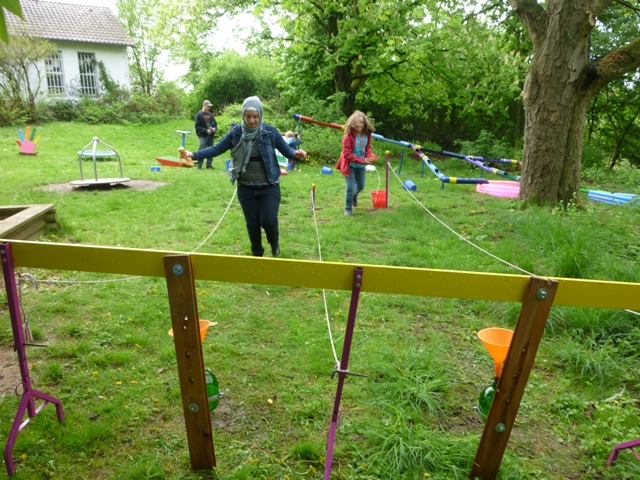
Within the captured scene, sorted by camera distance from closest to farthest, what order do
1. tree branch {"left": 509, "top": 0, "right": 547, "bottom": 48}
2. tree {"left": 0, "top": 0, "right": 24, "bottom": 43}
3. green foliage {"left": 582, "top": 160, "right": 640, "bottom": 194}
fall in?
tree {"left": 0, "top": 0, "right": 24, "bottom": 43}
tree branch {"left": 509, "top": 0, "right": 547, "bottom": 48}
green foliage {"left": 582, "top": 160, "right": 640, "bottom": 194}

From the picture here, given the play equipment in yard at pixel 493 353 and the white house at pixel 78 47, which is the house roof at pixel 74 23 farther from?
the play equipment in yard at pixel 493 353

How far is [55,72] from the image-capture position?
73.5 ft

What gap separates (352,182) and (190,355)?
5.94 m

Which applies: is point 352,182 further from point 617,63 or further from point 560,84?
point 617,63

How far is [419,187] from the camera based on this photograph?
1098 cm

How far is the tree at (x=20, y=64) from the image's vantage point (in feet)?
57.7

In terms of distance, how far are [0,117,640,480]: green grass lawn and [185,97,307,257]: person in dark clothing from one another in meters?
0.86

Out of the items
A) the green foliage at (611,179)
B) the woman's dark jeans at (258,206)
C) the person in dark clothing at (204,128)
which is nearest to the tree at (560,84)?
the woman's dark jeans at (258,206)

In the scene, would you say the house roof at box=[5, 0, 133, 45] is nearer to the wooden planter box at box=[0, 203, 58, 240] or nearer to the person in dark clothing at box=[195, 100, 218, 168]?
the person in dark clothing at box=[195, 100, 218, 168]

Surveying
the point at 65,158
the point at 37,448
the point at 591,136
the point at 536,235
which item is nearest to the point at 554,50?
the point at 536,235

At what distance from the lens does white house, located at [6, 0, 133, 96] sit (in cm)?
2233

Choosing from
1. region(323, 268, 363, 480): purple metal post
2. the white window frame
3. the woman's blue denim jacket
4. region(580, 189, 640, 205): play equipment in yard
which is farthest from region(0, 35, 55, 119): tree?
region(323, 268, 363, 480): purple metal post

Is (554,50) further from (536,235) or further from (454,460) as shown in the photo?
(454,460)

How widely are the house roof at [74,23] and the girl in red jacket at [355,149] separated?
2040 centimetres
